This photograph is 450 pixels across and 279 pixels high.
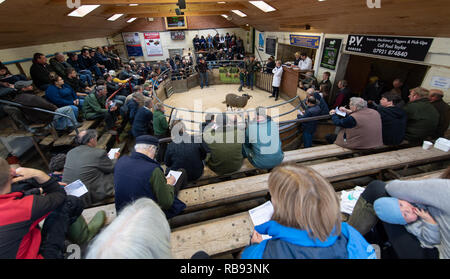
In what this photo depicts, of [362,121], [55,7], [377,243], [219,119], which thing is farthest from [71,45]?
[377,243]

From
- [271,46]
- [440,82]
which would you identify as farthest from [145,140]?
[271,46]

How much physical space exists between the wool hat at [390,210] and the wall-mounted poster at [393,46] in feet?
13.6

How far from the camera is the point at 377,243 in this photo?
5.26ft

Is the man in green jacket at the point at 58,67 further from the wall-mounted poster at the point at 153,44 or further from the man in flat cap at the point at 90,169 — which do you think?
the wall-mounted poster at the point at 153,44

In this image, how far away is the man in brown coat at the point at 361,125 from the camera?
267 cm

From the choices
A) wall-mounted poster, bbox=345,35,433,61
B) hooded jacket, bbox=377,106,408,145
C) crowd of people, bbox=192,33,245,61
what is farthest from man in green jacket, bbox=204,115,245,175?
crowd of people, bbox=192,33,245,61

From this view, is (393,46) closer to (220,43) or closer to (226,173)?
(226,173)

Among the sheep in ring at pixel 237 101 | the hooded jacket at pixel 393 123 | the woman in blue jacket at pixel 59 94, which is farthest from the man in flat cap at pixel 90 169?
the sheep in ring at pixel 237 101

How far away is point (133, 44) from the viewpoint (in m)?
14.9

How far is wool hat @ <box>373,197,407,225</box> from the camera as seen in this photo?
1.29 metres

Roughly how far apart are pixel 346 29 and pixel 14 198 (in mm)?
7237

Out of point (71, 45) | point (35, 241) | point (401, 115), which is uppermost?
point (71, 45)

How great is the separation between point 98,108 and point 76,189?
3075 millimetres

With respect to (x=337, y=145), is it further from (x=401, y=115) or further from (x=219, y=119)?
(x=219, y=119)
